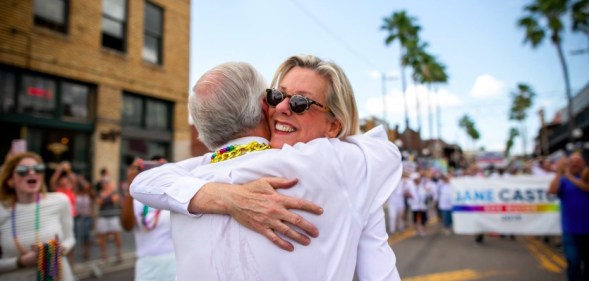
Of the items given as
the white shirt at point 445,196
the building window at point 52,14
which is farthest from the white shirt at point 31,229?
the white shirt at point 445,196

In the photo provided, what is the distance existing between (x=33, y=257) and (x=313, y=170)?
10.4 ft

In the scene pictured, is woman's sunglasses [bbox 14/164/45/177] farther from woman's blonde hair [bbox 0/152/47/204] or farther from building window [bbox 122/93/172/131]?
building window [bbox 122/93/172/131]

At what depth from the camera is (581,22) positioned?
2242cm

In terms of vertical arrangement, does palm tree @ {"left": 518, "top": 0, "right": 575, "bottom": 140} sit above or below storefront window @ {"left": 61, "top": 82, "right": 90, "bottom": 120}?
above

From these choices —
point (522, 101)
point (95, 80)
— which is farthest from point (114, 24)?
point (522, 101)

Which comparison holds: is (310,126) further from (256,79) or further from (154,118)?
(154,118)

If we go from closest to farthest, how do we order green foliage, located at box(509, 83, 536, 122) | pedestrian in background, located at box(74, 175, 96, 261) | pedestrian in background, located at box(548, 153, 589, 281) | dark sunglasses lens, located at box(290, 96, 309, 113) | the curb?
1. dark sunglasses lens, located at box(290, 96, 309, 113)
2. pedestrian in background, located at box(548, 153, 589, 281)
3. the curb
4. pedestrian in background, located at box(74, 175, 96, 261)
5. green foliage, located at box(509, 83, 536, 122)

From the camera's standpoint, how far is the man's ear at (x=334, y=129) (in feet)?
5.45

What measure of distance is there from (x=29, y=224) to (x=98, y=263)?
4543mm

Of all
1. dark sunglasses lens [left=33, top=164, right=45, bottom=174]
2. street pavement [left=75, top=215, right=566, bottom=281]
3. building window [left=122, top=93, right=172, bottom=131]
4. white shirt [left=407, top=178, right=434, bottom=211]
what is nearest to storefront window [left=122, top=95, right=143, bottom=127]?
building window [left=122, top=93, right=172, bottom=131]

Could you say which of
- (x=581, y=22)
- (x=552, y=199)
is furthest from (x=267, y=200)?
(x=581, y=22)

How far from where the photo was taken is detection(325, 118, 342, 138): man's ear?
1.66 meters

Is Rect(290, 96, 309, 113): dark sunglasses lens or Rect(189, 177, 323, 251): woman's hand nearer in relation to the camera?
Rect(189, 177, 323, 251): woman's hand

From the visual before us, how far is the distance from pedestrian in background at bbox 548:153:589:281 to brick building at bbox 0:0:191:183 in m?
11.1
